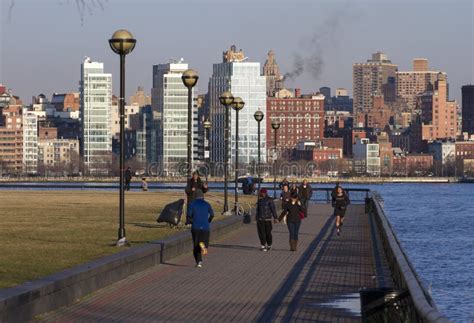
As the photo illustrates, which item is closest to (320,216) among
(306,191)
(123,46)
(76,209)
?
(306,191)

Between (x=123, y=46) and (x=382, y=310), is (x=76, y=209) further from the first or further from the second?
(x=382, y=310)

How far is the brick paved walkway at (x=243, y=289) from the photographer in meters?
18.0

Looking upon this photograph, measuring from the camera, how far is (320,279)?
77.7 ft

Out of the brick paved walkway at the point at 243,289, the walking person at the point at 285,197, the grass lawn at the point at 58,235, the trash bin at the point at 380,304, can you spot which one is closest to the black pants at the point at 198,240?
the brick paved walkway at the point at 243,289

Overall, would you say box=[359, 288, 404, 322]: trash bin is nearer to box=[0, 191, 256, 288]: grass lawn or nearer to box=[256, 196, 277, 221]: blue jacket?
box=[0, 191, 256, 288]: grass lawn

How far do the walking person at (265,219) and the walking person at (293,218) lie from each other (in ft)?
1.59

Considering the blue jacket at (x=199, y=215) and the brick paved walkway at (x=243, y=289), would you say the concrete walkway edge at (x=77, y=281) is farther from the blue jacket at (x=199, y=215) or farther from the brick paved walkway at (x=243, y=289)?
the blue jacket at (x=199, y=215)

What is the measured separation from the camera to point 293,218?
32594 mm

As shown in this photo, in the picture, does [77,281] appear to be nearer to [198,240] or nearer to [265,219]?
[198,240]

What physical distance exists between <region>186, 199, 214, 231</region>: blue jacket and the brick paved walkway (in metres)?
0.82

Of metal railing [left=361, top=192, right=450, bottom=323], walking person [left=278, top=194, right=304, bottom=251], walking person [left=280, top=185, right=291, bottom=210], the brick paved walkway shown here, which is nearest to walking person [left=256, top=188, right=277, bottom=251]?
the brick paved walkway

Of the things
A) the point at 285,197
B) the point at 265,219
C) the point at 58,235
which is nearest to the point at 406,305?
the point at 58,235

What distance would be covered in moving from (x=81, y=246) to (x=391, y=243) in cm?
661

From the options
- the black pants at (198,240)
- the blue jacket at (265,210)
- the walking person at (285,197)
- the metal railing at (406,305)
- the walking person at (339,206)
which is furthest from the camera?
the walking person at (339,206)
